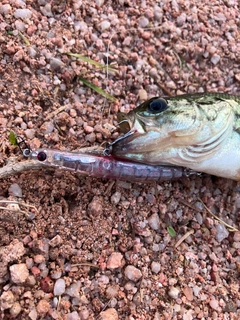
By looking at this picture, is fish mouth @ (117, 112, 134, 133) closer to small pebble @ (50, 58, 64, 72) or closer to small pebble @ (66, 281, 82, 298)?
small pebble @ (50, 58, 64, 72)

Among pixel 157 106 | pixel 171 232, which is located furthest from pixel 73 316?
pixel 157 106

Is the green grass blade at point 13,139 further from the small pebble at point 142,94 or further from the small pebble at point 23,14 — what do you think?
the small pebble at point 142,94

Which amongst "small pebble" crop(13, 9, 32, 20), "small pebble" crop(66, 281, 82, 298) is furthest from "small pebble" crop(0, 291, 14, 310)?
"small pebble" crop(13, 9, 32, 20)

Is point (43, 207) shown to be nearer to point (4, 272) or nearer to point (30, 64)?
point (4, 272)

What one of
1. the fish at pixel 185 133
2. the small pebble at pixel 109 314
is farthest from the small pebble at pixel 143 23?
the small pebble at pixel 109 314

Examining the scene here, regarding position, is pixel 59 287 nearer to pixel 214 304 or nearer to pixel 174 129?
pixel 214 304
